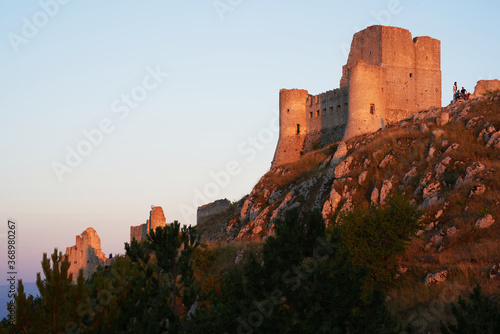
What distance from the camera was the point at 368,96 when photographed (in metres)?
43.0

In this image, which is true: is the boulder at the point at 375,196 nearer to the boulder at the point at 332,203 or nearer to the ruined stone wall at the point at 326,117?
the boulder at the point at 332,203

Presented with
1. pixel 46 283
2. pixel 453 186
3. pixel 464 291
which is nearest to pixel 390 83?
pixel 453 186

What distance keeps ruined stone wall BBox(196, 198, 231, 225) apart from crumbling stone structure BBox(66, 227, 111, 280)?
30.5 ft

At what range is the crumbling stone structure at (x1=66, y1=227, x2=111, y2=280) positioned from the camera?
48094 millimetres

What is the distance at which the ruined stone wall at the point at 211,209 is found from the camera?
2105 inches

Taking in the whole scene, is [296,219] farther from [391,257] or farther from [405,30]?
[405,30]

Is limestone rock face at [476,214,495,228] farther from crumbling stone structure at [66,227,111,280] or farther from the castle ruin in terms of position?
crumbling stone structure at [66,227,111,280]

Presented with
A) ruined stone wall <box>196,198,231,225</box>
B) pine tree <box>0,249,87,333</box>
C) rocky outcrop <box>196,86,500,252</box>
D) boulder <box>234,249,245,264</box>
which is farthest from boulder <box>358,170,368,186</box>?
ruined stone wall <box>196,198,231,225</box>

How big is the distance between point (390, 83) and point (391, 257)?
27.5 m

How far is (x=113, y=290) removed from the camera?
14438 mm

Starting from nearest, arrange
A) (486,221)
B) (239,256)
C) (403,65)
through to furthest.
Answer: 1. (486,221)
2. (239,256)
3. (403,65)

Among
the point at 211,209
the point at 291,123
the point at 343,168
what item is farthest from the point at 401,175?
the point at 211,209

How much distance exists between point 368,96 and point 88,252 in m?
25.9

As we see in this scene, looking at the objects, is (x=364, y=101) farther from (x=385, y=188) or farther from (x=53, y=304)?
(x=53, y=304)
